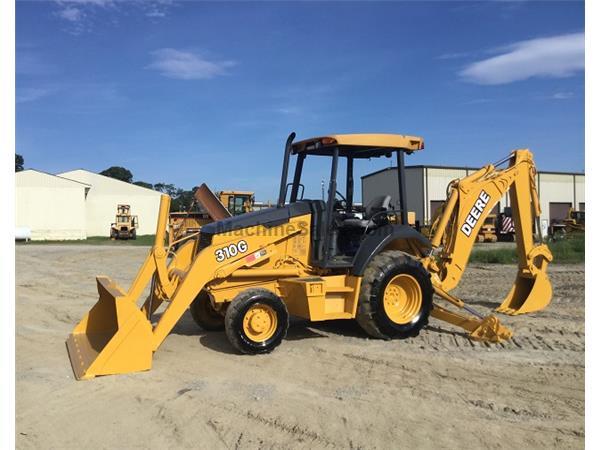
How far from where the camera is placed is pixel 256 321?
6.32 metres

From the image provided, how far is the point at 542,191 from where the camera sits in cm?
4472

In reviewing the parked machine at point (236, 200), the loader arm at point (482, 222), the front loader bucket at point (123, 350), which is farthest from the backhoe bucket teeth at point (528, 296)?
the parked machine at point (236, 200)

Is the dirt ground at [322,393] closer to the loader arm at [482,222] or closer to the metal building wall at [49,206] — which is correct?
the loader arm at [482,222]

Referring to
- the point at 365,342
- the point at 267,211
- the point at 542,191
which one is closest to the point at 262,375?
the point at 365,342

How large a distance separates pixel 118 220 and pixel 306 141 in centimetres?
3539

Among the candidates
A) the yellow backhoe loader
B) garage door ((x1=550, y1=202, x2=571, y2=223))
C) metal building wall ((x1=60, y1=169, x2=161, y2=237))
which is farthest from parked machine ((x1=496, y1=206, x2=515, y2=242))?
metal building wall ((x1=60, y1=169, x2=161, y2=237))

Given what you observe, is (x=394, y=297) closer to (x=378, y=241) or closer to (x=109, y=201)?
(x=378, y=241)

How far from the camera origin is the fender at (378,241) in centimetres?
702

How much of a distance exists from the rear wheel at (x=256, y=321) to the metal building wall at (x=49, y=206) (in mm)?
40659

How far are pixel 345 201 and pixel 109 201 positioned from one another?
152 ft

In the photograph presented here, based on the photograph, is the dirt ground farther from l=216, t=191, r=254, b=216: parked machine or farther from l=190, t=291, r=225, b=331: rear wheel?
l=216, t=191, r=254, b=216: parked machine

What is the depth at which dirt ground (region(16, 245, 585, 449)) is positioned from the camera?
4055 millimetres

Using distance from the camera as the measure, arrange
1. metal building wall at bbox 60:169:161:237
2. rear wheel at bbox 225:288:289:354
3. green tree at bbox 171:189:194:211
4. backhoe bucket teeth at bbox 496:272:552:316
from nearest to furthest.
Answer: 1. rear wheel at bbox 225:288:289:354
2. backhoe bucket teeth at bbox 496:272:552:316
3. green tree at bbox 171:189:194:211
4. metal building wall at bbox 60:169:161:237

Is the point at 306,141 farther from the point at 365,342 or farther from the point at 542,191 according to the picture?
the point at 542,191
